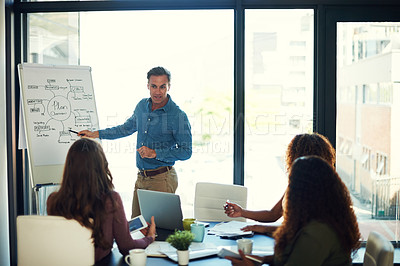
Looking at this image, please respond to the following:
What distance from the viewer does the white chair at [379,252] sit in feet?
6.75

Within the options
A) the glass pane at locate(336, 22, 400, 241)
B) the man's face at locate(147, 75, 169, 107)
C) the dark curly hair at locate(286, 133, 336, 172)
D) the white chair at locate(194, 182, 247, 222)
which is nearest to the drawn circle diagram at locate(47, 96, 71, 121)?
the man's face at locate(147, 75, 169, 107)

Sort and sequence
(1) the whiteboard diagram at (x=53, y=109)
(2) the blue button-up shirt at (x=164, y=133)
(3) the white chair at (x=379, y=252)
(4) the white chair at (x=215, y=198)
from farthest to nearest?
(1) the whiteboard diagram at (x=53, y=109) → (2) the blue button-up shirt at (x=164, y=133) → (4) the white chair at (x=215, y=198) → (3) the white chair at (x=379, y=252)

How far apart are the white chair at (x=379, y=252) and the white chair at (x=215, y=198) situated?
49.0 inches

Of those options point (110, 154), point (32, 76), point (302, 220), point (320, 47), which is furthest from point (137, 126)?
point (302, 220)

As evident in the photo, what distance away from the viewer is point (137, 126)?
3.94 m

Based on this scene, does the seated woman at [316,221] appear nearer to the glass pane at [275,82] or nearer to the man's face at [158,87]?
the man's face at [158,87]

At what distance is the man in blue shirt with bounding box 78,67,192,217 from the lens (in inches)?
147

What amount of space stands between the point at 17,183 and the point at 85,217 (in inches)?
98.6

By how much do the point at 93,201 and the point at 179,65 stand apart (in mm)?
2304

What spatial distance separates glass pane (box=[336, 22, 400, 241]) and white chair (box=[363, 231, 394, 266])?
2062 mm

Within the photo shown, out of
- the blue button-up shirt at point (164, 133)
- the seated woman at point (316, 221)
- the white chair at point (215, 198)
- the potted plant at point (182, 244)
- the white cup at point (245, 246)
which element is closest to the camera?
the seated woman at point (316, 221)

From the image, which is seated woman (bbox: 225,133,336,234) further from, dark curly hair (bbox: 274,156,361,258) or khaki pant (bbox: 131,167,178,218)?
khaki pant (bbox: 131,167,178,218)

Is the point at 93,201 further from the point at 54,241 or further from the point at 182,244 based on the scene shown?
the point at 182,244

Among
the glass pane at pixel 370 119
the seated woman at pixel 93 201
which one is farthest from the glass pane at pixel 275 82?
the seated woman at pixel 93 201
